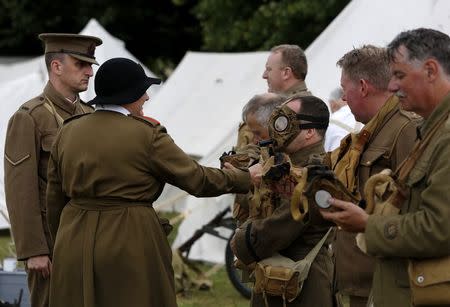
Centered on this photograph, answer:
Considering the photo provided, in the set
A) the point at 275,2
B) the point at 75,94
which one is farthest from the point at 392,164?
the point at 275,2

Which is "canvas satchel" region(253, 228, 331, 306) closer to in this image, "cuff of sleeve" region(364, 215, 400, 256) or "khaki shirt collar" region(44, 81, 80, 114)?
"cuff of sleeve" region(364, 215, 400, 256)

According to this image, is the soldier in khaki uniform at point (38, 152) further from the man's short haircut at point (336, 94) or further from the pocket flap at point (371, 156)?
the man's short haircut at point (336, 94)

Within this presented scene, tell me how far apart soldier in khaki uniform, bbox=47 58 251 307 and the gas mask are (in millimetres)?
370

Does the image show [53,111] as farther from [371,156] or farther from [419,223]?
[419,223]

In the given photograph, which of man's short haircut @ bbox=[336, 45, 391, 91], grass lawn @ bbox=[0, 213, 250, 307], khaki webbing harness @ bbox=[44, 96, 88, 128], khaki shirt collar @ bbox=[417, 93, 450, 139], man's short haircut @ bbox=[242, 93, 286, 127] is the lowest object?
grass lawn @ bbox=[0, 213, 250, 307]

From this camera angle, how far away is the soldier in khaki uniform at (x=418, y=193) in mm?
3441

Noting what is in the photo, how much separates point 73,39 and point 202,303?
148 inches

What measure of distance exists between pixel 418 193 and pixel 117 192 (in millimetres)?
1532

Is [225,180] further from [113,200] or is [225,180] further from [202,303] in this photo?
[202,303]

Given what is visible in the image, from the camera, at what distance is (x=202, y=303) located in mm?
8922

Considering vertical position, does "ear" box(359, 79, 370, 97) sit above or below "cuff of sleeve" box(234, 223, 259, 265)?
above

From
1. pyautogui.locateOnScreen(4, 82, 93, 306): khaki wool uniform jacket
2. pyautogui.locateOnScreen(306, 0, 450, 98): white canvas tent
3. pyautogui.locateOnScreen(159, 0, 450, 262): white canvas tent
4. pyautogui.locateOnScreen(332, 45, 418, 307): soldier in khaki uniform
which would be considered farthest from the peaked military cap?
pyautogui.locateOnScreen(306, 0, 450, 98): white canvas tent

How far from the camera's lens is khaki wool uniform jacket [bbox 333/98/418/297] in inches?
173

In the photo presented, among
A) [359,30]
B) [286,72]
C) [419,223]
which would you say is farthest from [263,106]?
[359,30]
